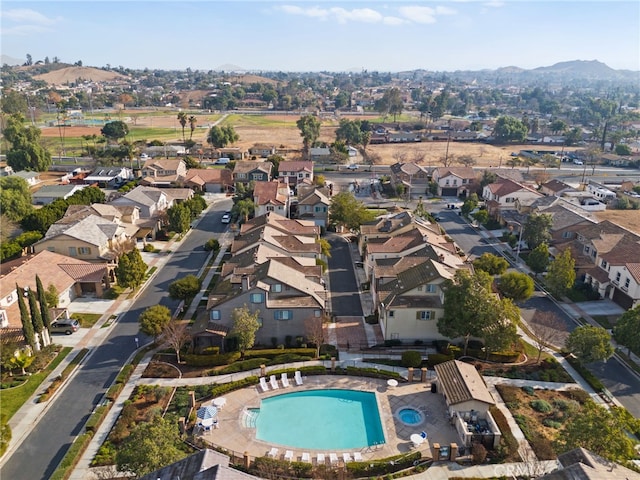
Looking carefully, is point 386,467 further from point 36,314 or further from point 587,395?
point 36,314

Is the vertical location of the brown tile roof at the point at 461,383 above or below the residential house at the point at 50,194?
below

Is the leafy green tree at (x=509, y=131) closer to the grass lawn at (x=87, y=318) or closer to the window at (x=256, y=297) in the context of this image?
the window at (x=256, y=297)

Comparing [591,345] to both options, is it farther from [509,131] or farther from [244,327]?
[509,131]

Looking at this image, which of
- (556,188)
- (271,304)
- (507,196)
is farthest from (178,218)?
(556,188)

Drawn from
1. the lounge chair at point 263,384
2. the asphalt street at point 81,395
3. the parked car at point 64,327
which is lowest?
the asphalt street at point 81,395

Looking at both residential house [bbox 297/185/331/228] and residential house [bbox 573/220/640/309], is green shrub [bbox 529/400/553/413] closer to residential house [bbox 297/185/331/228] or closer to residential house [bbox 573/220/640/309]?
residential house [bbox 573/220/640/309]

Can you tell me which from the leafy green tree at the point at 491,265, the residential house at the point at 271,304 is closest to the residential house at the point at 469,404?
the residential house at the point at 271,304
